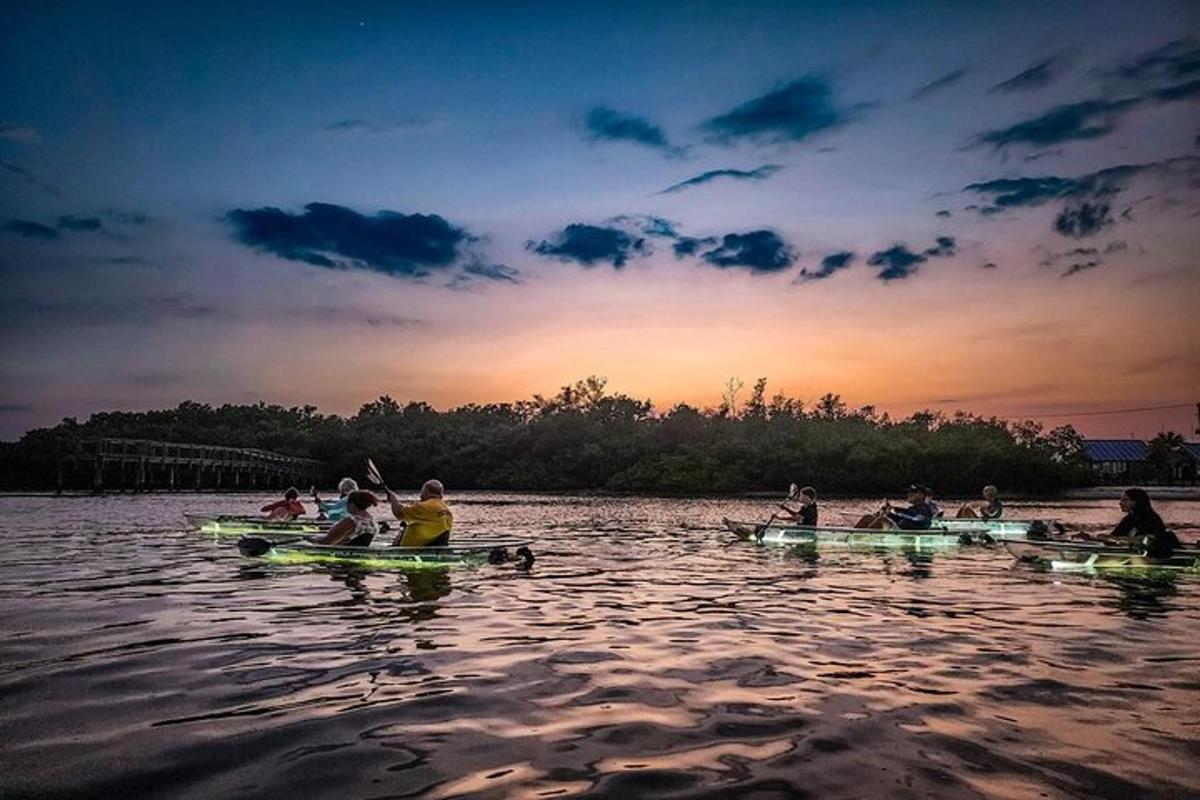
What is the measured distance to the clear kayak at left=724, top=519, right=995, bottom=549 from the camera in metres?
23.6

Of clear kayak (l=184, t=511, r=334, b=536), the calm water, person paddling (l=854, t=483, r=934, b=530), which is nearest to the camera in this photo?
the calm water

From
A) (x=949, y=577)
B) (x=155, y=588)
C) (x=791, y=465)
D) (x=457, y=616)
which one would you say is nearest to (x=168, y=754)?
(x=457, y=616)

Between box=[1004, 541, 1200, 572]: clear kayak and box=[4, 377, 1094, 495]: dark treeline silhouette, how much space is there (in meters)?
71.9

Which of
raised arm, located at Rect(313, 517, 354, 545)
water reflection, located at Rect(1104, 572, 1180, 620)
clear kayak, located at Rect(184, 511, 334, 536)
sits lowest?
water reflection, located at Rect(1104, 572, 1180, 620)

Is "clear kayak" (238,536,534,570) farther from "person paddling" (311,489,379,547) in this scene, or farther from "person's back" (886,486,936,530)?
"person's back" (886,486,936,530)

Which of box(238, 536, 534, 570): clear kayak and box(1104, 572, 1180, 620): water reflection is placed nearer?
box(1104, 572, 1180, 620): water reflection

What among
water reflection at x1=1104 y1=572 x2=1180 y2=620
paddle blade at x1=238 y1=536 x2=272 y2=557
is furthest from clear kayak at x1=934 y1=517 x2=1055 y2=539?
paddle blade at x1=238 y1=536 x2=272 y2=557

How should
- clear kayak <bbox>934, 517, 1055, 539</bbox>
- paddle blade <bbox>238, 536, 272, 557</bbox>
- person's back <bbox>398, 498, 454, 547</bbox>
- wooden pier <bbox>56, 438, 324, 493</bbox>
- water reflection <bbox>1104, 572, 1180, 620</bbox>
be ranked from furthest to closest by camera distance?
wooden pier <bbox>56, 438, 324, 493</bbox> < clear kayak <bbox>934, 517, 1055, 539</bbox> < paddle blade <bbox>238, 536, 272, 557</bbox> < person's back <bbox>398, 498, 454, 547</bbox> < water reflection <bbox>1104, 572, 1180, 620</bbox>

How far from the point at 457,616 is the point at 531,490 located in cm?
8827

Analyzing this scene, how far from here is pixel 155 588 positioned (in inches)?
563

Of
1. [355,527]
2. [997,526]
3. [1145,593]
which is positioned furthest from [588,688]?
A: [997,526]

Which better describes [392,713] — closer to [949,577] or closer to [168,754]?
[168,754]

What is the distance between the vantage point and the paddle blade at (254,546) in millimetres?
18234

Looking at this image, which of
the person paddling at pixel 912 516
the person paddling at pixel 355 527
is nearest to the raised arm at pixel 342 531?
the person paddling at pixel 355 527
